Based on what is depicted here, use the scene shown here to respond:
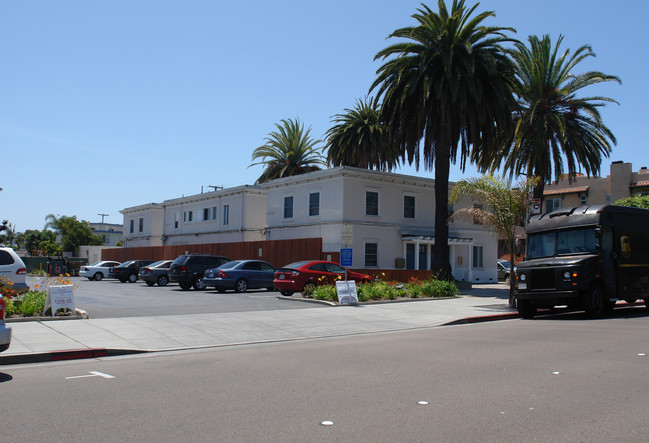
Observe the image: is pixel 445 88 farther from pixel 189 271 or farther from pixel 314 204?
pixel 189 271

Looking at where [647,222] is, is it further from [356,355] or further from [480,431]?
[480,431]

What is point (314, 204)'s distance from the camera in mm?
33312

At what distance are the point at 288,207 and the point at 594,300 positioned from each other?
72.9 feet

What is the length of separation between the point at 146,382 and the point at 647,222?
16466 mm

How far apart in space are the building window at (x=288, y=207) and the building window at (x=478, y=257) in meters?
12.9

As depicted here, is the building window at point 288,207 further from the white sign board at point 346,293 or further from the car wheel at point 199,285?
the white sign board at point 346,293

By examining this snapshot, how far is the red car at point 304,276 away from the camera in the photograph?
22125 mm

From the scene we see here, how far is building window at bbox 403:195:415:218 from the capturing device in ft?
112

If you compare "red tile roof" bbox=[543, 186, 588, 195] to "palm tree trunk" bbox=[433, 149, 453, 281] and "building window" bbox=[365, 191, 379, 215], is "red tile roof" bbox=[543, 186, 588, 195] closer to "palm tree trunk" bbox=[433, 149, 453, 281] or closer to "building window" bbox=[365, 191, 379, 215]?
"building window" bbox=[365, 191, 379, 215]

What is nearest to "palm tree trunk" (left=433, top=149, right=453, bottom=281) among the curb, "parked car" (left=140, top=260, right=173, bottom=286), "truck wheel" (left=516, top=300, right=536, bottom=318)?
"truck wheel" (left=516, top=300, right=536, bottom=318)

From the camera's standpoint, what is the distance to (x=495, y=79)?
26.5m

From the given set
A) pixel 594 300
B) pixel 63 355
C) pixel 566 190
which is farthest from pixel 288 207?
pixel 566 190

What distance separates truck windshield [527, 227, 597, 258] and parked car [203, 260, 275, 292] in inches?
475

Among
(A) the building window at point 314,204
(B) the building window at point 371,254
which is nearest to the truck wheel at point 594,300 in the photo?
(B) the building window at point 371,254
